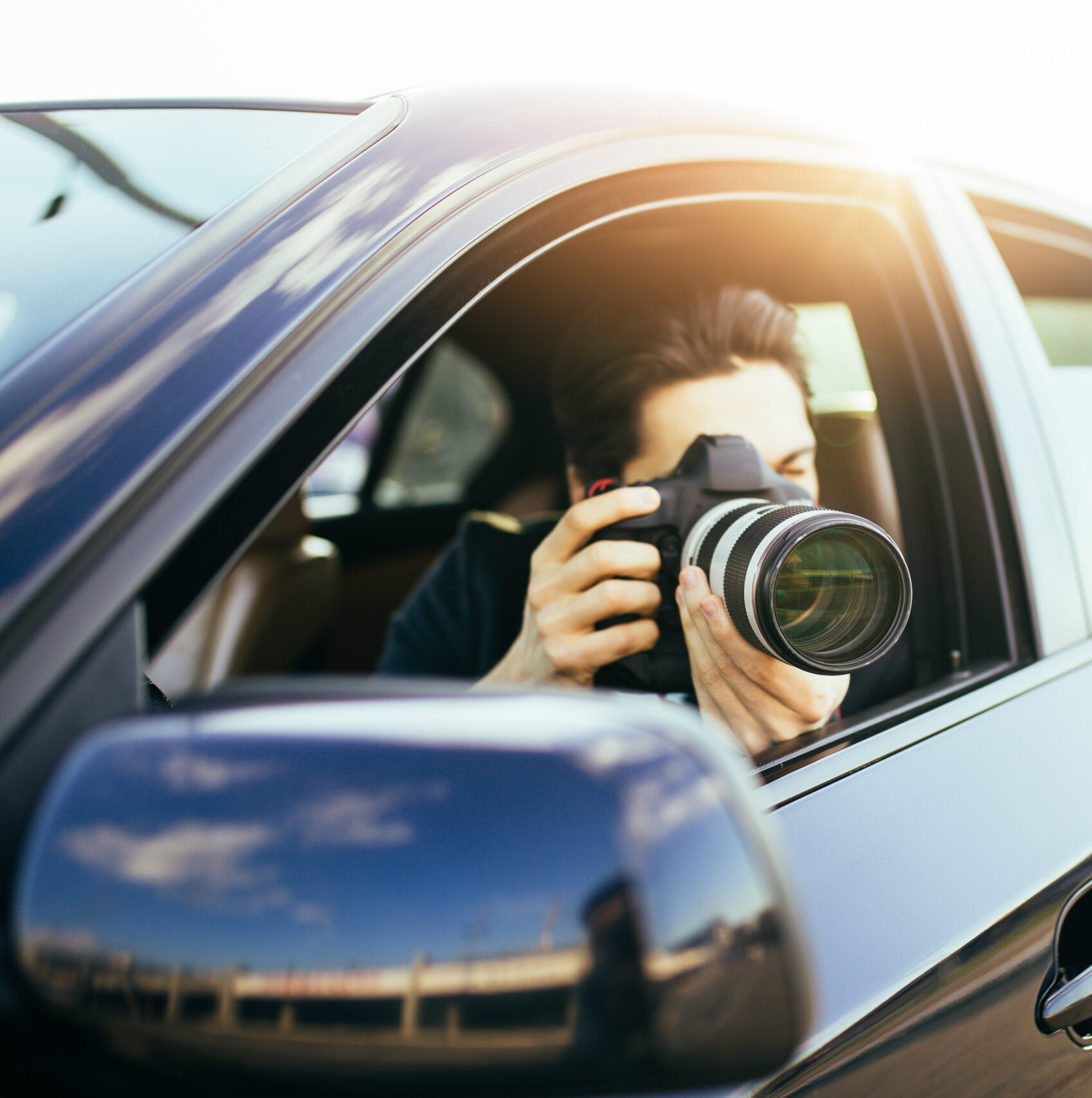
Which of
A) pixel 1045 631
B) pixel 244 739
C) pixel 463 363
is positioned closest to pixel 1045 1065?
pixel 1045 631

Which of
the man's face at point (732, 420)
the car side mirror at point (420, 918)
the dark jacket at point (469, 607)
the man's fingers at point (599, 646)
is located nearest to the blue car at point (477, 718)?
the car side mirror at point (420, 918)

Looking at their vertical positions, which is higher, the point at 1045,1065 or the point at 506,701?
the point at 506,701

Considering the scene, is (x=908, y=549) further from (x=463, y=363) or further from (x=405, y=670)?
(x=463, y=363)

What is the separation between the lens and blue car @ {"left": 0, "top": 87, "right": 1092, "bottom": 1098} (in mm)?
400

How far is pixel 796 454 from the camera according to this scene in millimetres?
1381

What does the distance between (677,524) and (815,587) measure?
0.75ft

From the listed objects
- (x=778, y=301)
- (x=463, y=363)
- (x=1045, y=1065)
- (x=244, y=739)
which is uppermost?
(x=463, y=363)

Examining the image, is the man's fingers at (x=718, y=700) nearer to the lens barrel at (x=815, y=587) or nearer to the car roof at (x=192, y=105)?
the lens barrel at (x=815, y=587)

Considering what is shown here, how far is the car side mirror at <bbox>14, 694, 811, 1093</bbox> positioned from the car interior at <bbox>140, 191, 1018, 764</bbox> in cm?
20

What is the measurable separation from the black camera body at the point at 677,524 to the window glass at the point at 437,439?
1.97 m

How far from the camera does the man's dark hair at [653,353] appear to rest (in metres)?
1.38

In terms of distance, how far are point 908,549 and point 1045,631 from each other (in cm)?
23

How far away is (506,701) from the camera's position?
17.8 inches

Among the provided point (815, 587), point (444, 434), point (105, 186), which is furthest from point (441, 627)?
point (444, 434)
